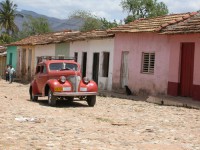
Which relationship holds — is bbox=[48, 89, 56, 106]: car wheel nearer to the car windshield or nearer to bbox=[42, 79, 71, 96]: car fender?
bbox=[42, 79, 71, 96]: car fender

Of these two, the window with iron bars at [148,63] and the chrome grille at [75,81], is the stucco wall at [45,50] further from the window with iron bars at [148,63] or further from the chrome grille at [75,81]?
the chrome grille at [75,81]

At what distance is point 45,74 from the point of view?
15594mm

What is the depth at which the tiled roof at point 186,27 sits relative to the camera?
1676cm

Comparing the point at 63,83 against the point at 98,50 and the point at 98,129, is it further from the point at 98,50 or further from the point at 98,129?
the point at 98,50

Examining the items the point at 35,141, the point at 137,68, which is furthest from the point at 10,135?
the point at 137,68

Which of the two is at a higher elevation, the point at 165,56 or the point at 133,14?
the point at 133,14

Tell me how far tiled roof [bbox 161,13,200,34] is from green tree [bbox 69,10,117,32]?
3621cm

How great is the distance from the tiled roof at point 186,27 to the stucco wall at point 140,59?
80cm

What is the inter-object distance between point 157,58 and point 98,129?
1069 centimetres

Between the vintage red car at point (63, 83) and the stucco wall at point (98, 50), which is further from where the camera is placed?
the stucco wall at point (98, 50)

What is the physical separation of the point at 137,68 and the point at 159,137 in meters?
12.4

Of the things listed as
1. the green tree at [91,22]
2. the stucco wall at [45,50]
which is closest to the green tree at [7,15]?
the green tree at [91,22]

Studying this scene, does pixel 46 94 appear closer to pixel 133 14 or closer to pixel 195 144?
pixel 195 144

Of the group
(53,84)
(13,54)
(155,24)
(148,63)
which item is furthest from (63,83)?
(13,54)
